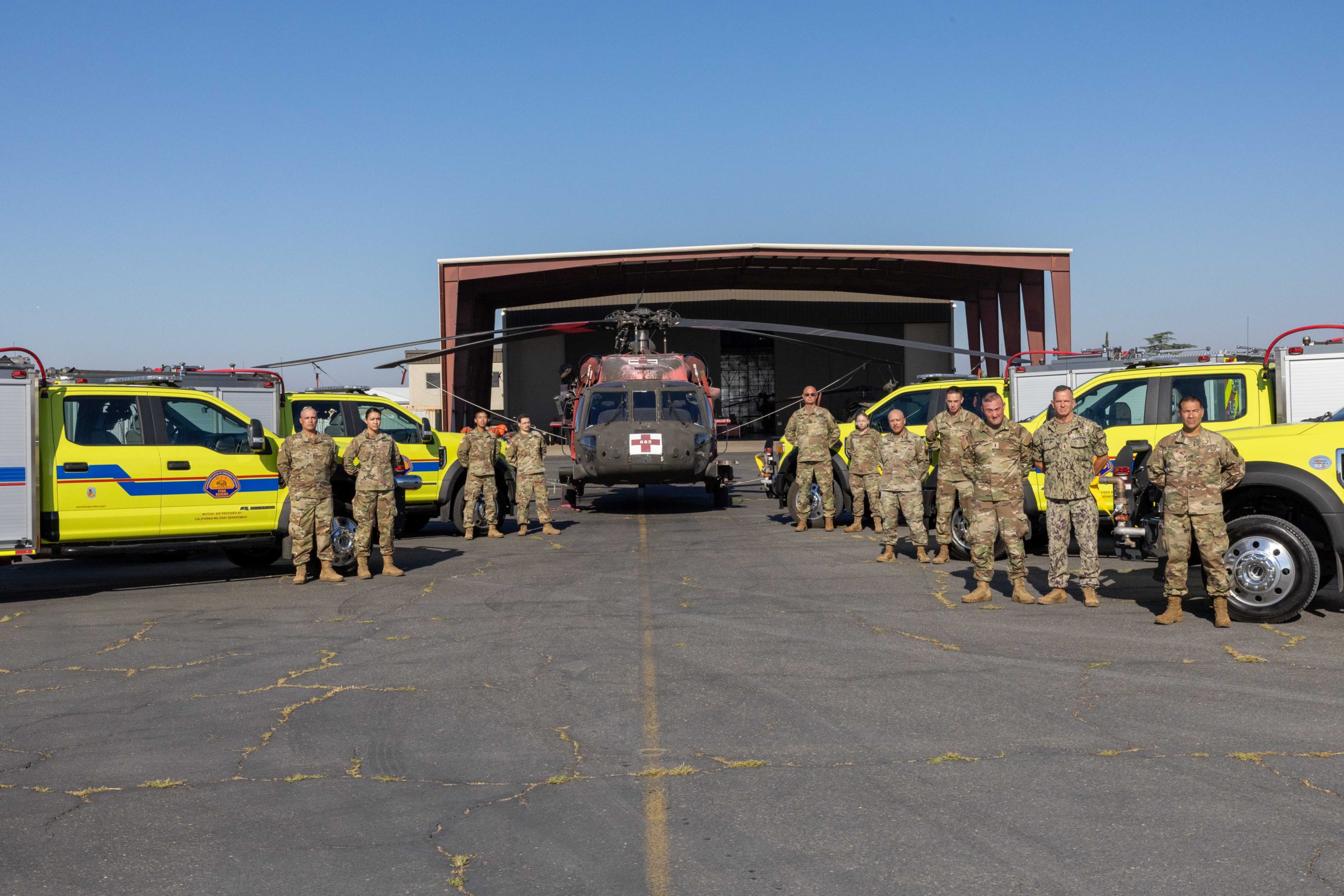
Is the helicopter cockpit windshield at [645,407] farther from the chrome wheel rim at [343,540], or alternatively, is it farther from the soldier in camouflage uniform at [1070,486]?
the soldier in camouflage uniform at [1070,486]

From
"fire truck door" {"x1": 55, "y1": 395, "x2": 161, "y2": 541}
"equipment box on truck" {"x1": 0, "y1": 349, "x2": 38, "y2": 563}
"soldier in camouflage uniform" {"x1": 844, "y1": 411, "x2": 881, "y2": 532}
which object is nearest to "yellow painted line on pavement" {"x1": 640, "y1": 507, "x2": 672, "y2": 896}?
"fire truck door" {"x1": 55, "y1": 395, "x2": 161, "y2": 541}

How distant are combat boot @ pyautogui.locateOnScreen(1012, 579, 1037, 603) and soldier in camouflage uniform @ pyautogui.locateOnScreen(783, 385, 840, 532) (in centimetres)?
491

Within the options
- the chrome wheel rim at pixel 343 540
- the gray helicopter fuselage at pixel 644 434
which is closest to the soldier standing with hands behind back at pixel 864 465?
the gray helicopter fuselage at pixel 644 434

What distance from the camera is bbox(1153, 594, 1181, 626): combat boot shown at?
26.1 feet

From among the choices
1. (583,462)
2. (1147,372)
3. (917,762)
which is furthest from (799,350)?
(917,762)

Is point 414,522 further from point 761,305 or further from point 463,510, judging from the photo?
point 761,305

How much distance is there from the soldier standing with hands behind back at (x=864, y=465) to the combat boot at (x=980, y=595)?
422cm

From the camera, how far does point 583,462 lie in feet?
54.3

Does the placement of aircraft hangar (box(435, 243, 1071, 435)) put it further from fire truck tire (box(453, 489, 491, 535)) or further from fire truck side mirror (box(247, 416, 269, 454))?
fire truck side mirror (box(247, 416, 269, 454))

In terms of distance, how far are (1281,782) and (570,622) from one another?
16.2ft

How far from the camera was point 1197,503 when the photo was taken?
7.86 meters

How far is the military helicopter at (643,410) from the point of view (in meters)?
16.0

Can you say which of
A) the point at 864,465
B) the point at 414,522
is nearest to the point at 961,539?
the point at 864,465

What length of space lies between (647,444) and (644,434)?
5.9 inches
